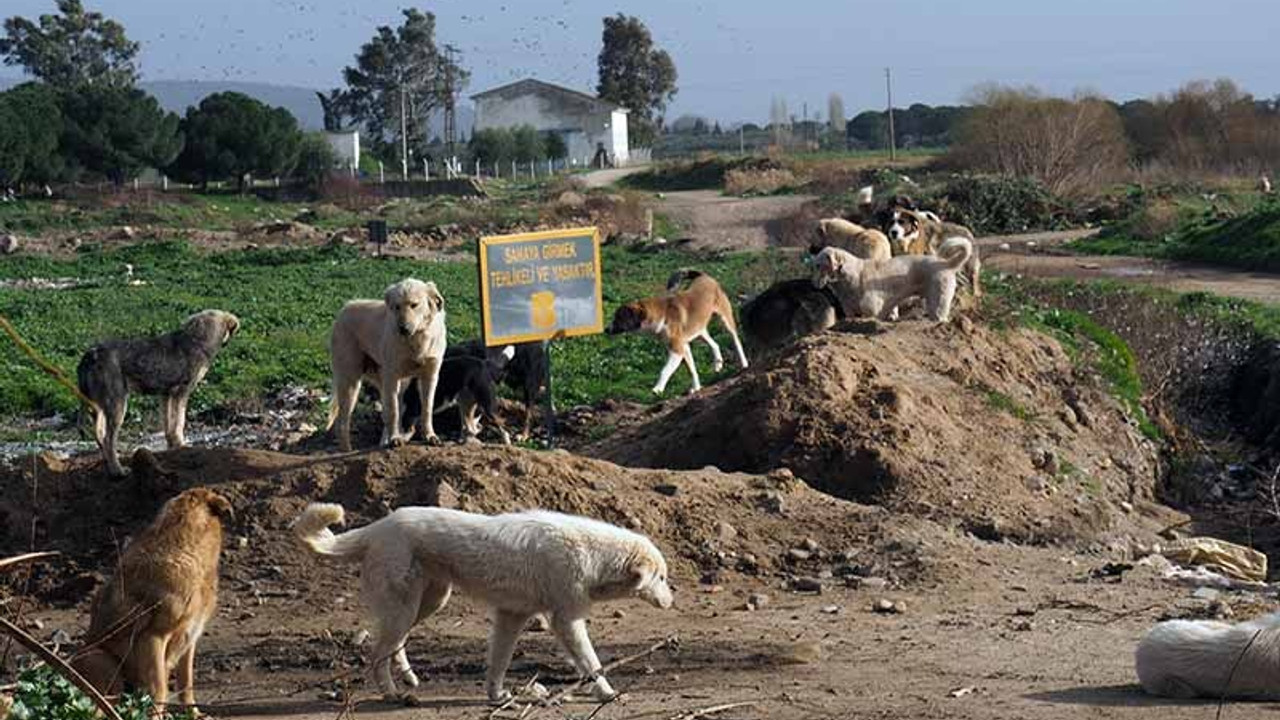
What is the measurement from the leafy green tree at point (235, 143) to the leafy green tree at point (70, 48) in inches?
1015

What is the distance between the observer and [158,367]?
15.5m

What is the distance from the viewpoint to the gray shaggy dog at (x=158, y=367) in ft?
50.0

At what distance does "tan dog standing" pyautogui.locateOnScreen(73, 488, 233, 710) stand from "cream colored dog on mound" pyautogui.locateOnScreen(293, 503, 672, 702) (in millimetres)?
696

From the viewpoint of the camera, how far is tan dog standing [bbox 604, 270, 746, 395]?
2334cm

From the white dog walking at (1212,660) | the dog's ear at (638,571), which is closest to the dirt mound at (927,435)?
the white dog walking at (1212,660)

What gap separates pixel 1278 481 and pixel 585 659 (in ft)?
34.8

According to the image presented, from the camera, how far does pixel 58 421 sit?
2269cm

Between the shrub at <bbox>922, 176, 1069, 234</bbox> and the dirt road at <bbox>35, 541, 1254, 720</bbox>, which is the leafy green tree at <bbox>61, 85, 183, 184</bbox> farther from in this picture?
the dirt road at <bbox>35, 541, 1254, 720</bbox>

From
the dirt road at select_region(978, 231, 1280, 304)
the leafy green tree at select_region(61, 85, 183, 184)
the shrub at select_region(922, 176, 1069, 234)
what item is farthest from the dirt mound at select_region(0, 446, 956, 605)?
the leafy green tree at select_region(61, 85, 183, 184)

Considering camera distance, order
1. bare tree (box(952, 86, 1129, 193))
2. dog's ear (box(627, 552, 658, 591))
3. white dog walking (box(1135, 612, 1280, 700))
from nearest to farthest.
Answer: white dog walking (box(1135, 612, 1280, 700))
dog's ear (box(627, 552, 658, 591))
bare tree (box(952, 86, 1129, 193))

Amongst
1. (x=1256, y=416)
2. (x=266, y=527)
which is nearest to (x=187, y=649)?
(x=266, y=527)

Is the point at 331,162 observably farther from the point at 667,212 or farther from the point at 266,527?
the point at 266,527

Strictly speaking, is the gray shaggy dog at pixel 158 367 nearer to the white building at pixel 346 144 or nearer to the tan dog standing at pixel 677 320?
the tan dog standing at pixel 677 320

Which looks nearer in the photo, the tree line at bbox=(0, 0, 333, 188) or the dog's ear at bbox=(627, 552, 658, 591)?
the dog's ear at bbox=(627, 552, 658, 591)
